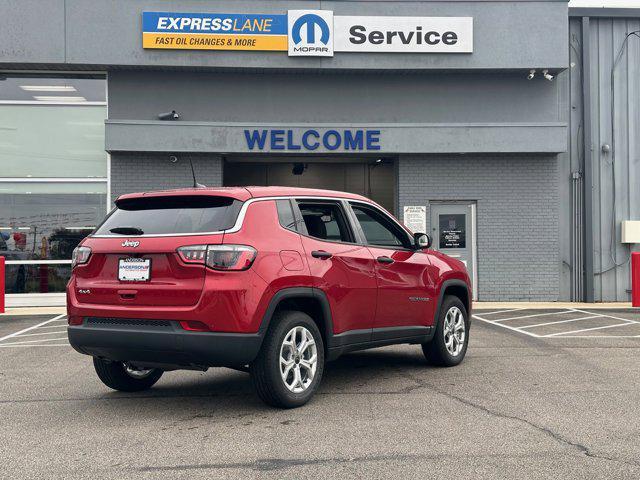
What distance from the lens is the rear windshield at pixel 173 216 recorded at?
526 centimetres

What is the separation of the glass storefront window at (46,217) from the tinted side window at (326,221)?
10717 mm

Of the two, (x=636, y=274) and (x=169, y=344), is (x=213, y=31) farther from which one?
(x=169, y=344)

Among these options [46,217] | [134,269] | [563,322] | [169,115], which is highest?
[169,115]

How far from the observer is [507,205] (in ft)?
54.0

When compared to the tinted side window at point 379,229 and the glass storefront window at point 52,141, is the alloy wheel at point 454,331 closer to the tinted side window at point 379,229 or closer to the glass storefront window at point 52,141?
the tinted side window at point 379,229

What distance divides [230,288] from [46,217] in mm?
12035

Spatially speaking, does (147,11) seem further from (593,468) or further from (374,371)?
(593,468)

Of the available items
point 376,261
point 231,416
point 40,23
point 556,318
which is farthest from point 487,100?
point 231,416

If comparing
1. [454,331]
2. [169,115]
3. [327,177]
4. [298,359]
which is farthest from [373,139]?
[298,359]

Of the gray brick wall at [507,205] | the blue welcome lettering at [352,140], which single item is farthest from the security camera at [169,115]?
the gray brick wall at [507,205]

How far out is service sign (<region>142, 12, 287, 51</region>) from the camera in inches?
609

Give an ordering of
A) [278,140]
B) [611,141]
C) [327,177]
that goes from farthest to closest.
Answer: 1. [327,177]
2. [611,141]
3. [278,140]

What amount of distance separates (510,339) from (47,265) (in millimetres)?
10362

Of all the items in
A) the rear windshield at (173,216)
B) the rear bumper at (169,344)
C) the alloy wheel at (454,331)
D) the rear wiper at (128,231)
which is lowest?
the alloy wheel at (454,331)
